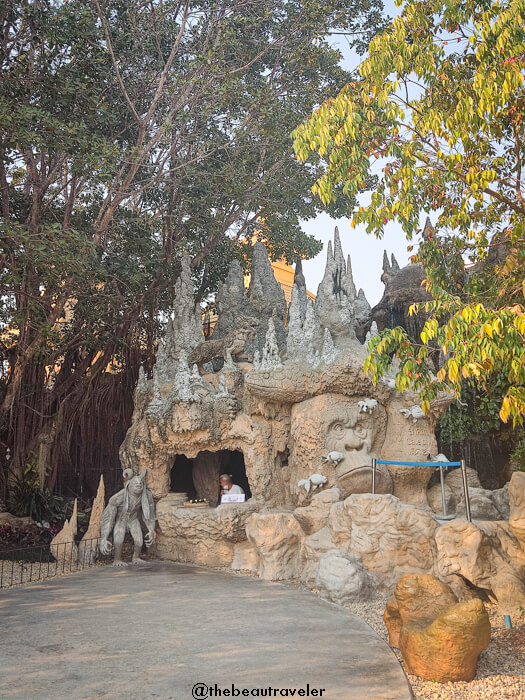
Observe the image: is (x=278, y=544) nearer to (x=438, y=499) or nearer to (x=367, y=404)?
(x=367, y=404)

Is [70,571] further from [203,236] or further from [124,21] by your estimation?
[124,21]

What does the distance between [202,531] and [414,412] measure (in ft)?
13.1

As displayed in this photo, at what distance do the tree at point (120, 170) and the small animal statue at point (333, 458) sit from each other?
4874 mm

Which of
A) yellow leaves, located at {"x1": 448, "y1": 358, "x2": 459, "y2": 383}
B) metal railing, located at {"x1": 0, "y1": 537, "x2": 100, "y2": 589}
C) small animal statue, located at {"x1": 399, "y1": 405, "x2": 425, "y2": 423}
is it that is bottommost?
metal railing, located at {"x1": 0, "y1": 537, "x2": 100, "y2": 589}

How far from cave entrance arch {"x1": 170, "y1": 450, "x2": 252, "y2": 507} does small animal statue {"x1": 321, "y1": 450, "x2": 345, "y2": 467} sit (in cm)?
300

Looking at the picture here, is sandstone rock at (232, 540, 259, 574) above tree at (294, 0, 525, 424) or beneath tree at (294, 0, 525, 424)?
beneath

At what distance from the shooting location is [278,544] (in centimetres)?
910

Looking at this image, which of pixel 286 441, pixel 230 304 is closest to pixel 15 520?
pixel 286 441

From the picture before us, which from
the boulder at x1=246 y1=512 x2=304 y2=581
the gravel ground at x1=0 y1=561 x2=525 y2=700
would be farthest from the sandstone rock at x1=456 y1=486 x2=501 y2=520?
the boulder at x1=246 y1=512 x2=304 y2=581

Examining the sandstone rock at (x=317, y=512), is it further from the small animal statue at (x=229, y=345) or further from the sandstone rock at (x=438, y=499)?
the small animal statue at (x=229, y=345)

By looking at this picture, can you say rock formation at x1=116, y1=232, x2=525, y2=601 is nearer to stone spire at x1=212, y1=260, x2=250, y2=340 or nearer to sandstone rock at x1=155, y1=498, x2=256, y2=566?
sandstone rock at x1=155, y1=498, x2=256, y2=566

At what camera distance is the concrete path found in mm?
4723

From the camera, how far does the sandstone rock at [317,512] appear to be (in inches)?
352

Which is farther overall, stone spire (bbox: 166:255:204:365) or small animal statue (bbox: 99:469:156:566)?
stone spire (bbox: 166:255:204:365)
